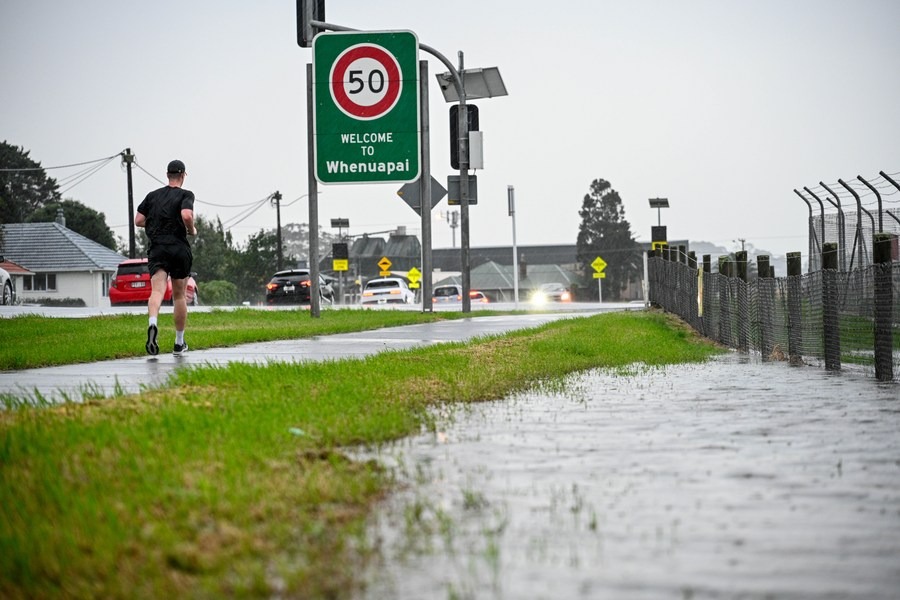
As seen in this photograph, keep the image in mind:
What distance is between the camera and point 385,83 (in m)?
22.6

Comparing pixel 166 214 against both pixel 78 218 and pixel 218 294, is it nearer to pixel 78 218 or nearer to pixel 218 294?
pixel 218 294

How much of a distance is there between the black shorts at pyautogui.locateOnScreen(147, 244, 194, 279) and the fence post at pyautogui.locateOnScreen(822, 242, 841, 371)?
631cm

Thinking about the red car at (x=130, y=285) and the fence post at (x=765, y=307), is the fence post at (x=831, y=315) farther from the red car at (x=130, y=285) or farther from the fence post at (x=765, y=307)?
the red car at (x=130, y=285)

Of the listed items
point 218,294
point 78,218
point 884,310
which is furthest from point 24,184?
point 884,310

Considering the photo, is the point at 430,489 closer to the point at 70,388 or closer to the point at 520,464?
the point at 520,464

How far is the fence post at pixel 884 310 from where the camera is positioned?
34.6ft

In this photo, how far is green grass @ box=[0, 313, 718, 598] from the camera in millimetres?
3529

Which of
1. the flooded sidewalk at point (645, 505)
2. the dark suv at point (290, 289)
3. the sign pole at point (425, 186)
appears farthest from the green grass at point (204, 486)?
the dark suv at point (290, 289)

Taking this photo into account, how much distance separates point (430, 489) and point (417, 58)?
18219 mm

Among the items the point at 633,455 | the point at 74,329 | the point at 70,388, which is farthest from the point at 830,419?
the point at 74,329

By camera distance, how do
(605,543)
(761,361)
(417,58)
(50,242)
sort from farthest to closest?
(50,242)
(417,58)
(761,361)
(605,543)

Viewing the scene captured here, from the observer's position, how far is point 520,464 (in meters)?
5.66

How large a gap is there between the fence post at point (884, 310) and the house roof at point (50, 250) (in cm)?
7211

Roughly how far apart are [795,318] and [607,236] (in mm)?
94305
